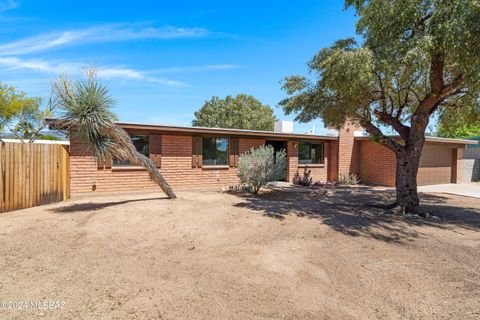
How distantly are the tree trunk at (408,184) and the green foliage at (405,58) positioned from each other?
1.67 feet

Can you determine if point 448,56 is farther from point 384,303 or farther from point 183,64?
point 183,64

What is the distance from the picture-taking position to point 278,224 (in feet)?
21.1

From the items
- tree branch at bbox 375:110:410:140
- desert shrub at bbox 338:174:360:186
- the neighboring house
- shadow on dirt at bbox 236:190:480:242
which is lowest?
shadow on dirt at bbox 236:190:480:242

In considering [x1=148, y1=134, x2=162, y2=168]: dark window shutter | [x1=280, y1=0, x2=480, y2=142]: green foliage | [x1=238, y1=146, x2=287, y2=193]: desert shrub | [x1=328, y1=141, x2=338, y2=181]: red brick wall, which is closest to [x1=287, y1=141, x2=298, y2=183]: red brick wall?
[x1=328, y1=141, x2=338, y2=181]: red brick wall

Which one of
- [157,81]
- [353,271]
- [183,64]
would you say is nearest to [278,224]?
[353,271]

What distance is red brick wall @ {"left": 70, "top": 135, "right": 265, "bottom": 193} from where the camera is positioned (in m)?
A: 10.3

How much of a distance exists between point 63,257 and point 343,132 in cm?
1470

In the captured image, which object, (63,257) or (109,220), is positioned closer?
(63,257)

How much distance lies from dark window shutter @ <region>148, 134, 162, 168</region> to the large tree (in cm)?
547

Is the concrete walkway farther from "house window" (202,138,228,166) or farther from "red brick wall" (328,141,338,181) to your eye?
"house window" (202,138,228,166)

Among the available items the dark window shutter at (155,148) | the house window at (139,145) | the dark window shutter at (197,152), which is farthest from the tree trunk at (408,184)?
the house window at (139,145)

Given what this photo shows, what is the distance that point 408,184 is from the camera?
7992mm

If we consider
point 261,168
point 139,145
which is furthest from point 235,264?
point 139,145

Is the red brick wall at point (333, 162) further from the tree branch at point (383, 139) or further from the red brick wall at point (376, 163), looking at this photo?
the tree branch at point (383, 139)
